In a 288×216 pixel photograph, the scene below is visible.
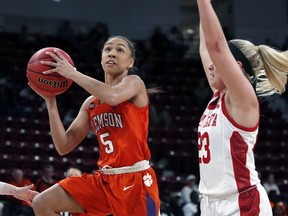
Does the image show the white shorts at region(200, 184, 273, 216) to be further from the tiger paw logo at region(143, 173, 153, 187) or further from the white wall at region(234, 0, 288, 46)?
the white wall at region(234, 0, 288, 46)

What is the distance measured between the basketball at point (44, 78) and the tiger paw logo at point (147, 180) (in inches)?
35.0

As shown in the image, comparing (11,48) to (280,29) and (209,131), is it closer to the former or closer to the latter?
(280,29)

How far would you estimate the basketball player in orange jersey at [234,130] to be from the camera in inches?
143

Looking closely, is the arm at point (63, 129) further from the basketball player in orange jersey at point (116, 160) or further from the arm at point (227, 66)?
the arm at point (227, 66)

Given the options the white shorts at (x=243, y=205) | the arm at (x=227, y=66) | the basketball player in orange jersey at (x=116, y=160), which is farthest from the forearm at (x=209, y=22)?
the basketball player in orange jersey at (x=116, y=160)

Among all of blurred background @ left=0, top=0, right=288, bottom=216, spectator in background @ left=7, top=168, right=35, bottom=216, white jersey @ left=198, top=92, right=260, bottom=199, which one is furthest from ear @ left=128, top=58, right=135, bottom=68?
blurred background @ left=0, top=0, right=288, bottom=216

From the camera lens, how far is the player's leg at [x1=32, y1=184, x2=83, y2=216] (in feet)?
Result: 16.0

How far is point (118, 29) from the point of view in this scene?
754 inches

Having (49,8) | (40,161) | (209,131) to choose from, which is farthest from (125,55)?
(49,8)

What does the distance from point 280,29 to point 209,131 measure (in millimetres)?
16304

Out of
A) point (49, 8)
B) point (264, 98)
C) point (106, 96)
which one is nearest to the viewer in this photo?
point (264, 98)

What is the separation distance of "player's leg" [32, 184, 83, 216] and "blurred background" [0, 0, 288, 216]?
4105 millimetres

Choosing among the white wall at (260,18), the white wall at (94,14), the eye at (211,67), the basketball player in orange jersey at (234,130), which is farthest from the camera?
the white wall at (260,18)

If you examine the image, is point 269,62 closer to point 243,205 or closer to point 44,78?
point 243,205
